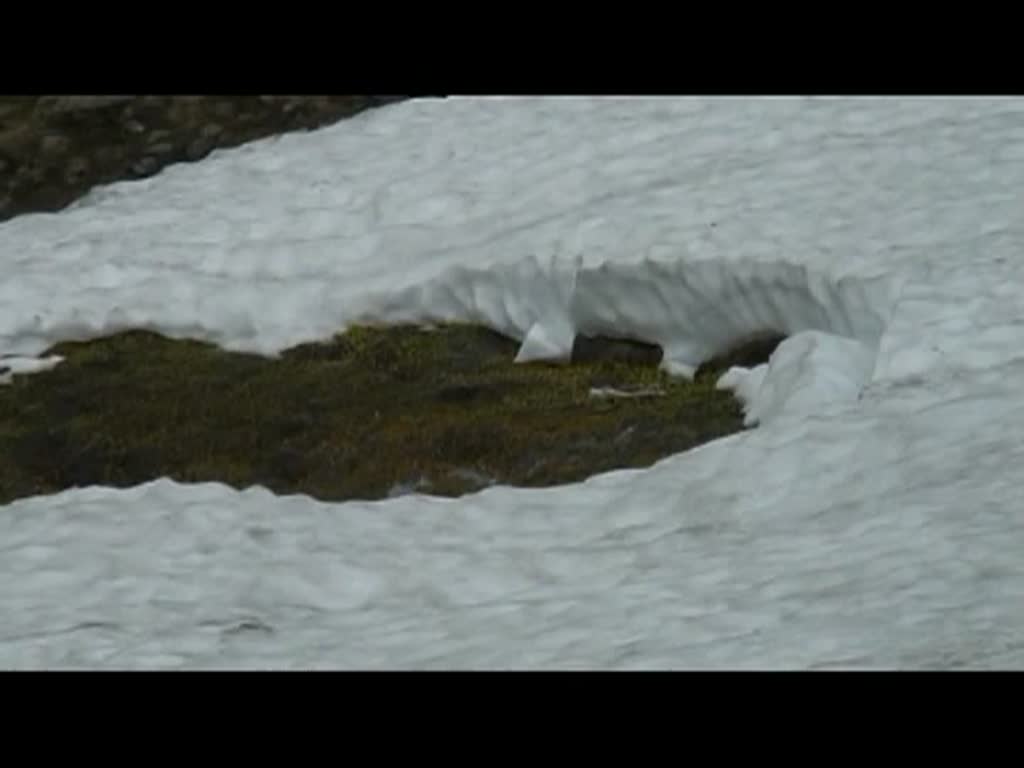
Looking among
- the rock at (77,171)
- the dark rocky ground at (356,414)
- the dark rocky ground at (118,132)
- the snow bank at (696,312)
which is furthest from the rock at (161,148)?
the snow bank at (696,312)

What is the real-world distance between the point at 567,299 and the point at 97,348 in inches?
146

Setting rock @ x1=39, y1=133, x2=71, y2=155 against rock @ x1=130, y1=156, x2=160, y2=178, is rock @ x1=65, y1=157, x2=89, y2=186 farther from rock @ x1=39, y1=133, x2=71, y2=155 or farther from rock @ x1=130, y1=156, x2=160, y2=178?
rock @ x1=130, y1=156, x2=160, y2=178

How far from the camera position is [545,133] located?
17.7 meters

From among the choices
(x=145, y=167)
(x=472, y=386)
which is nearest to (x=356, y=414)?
(x=472, y=386)

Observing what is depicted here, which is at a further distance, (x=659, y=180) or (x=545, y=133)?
(x=545, y=133)

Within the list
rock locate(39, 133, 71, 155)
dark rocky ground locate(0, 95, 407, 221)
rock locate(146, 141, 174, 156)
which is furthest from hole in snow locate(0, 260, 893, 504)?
rock locate(39, 133, 71, 155)

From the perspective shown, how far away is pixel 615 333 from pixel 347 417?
7.41 feet

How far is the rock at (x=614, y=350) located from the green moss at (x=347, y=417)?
4.3 inches

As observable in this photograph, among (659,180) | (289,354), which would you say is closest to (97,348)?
(289,354)

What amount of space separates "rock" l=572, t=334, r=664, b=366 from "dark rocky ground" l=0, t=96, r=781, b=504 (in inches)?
0.6

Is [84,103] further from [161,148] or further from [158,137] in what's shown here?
[161,148]

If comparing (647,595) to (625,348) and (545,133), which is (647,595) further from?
(545,133)

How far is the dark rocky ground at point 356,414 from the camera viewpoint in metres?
11.6

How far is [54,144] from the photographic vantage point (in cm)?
2039
